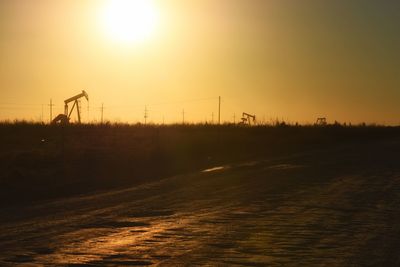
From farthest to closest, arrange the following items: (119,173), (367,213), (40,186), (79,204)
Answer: (119,173)
(40,186)
(79,204)
(367,213)

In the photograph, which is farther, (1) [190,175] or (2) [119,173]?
(2) [119,173]

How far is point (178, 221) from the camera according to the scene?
1556cm

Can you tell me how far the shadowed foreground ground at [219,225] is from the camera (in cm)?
1128

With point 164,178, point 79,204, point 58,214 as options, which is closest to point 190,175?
point 164,178

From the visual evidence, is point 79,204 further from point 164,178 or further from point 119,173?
point 119,173

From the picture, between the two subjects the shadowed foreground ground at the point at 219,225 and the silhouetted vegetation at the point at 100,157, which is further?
the silhouetted vegetation at the point at 100,157

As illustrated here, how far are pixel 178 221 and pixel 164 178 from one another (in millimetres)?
12093

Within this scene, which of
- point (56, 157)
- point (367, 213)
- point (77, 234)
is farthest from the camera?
point (56, 157)

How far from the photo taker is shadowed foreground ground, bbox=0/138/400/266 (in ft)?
37.0

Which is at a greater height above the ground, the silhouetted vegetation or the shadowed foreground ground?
the silhouetted vegetation

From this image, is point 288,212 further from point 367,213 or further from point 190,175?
point 190,175

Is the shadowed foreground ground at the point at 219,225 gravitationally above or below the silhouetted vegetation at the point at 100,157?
below

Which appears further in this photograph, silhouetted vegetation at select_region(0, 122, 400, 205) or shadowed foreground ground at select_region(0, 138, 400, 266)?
silhouetted vegetation at select_region(0, 122, 400, 205)

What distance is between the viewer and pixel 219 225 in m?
14.8
